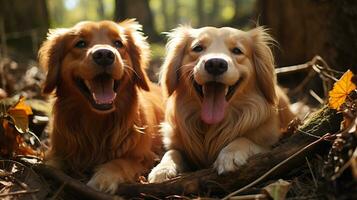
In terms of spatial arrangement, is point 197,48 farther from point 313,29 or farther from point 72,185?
point 313,29

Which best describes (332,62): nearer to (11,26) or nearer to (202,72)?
(202,72)

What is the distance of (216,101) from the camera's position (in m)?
4.23

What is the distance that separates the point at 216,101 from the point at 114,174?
1057 mm

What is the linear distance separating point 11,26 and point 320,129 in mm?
6819

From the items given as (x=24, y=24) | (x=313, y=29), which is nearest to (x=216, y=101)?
(x=313, y=29)

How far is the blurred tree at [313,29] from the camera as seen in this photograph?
6.11 meters

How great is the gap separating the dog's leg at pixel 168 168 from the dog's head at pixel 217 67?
451 mm

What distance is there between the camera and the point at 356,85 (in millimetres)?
3572

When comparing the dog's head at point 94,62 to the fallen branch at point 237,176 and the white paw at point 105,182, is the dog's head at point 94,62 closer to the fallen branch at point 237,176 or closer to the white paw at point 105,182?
the white paw at point 105,182

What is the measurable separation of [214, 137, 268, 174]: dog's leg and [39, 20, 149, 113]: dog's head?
1050mm

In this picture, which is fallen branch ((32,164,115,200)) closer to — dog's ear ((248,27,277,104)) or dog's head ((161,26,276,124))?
dog's head ((161,26,276,124))

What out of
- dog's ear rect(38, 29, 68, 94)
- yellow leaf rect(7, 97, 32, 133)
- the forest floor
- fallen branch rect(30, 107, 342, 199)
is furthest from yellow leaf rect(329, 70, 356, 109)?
yellow leaf rect(7, 97, 32, 133)

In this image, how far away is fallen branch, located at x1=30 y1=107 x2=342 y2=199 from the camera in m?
3.68

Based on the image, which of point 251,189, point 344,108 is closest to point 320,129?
point 344,108
